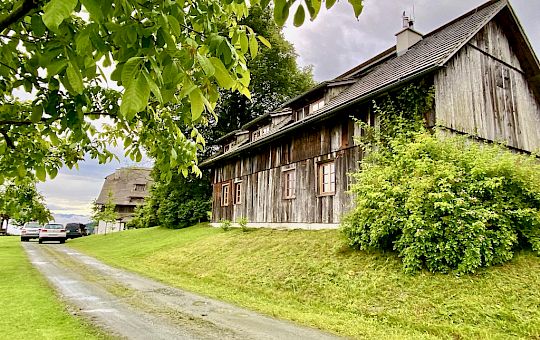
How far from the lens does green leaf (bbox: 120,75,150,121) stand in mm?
1298

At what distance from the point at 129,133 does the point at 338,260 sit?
718 cm

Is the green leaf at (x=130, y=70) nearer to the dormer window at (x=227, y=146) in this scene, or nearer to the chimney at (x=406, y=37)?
the chimney at (x=406, y=37)

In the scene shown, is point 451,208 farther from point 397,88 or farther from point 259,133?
point 259,133

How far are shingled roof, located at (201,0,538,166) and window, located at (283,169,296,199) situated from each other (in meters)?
1.78

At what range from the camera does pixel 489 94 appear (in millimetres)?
13156

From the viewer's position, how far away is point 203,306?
25.3 ft

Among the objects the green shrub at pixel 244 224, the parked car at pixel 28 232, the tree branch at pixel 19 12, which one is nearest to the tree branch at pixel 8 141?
the tree branch at pixel 19 12

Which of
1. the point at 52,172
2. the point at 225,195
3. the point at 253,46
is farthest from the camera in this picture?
the point at 225,195

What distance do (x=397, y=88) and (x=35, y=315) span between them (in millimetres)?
10877

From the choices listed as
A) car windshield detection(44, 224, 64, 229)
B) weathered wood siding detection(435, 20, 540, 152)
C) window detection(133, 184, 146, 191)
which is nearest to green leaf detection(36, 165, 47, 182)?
weathered wood siding detection(435, 20, 540, 152)

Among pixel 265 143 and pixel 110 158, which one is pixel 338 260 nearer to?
pixel 110 158

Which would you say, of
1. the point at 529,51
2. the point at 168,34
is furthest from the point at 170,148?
the point at 529,51

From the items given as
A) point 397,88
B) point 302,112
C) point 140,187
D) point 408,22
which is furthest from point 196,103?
point 140,187

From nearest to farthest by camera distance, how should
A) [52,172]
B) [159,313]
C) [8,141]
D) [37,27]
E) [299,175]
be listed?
[37,27] < [8,141] < [52,172] < [159,313] < [299,175]
